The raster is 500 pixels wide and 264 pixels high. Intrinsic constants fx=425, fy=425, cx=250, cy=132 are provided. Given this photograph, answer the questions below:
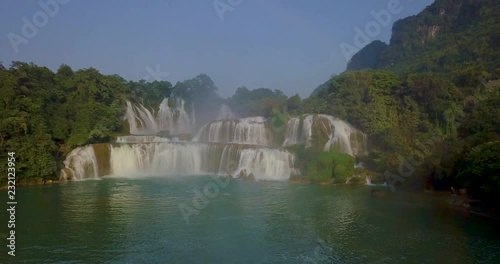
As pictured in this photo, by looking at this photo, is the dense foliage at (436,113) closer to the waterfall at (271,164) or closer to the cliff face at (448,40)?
the cliff face at (448,40)

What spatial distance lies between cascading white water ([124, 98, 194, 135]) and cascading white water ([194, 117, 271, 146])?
24.2 ft

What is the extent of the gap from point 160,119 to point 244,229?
1007 inches

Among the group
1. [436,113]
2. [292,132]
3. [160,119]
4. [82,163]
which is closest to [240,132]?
[292,132]

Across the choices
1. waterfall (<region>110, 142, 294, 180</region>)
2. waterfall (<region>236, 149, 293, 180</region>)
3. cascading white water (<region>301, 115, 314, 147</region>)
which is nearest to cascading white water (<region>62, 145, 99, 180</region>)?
waterfall (<region>110, 142, 294, 180</region>)

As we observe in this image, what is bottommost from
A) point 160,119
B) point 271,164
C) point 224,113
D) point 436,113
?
point 271,164

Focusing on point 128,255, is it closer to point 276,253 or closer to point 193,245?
point 193,245

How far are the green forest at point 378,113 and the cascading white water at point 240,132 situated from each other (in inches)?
125

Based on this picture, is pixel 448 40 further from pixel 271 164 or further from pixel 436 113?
pixel 271 164

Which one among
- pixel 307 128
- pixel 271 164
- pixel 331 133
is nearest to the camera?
pixel 271 164

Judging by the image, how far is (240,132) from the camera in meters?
28.5

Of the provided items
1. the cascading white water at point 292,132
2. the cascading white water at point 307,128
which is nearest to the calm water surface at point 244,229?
the cascading white water at point 307,128

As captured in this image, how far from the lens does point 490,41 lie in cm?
3922

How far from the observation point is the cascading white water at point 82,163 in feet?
75.1

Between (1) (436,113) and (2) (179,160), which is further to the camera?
(1) (436,113)
